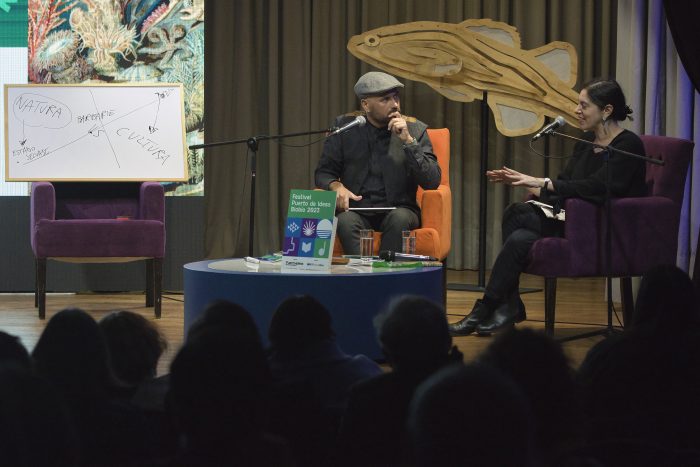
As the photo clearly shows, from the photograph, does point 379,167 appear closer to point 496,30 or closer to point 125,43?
point 496,30

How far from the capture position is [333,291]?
11.0ft

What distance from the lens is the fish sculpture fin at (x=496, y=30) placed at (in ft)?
20.2

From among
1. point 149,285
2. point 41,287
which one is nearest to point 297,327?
point 41,287

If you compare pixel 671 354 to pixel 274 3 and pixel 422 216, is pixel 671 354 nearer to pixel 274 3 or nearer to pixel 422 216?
pixel 422 216

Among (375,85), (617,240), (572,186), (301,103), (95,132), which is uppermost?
(301,103)

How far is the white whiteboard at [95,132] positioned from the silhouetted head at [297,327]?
368cm

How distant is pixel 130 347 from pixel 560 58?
488cm

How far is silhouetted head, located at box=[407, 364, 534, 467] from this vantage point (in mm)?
1192

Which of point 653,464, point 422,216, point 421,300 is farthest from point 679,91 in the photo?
point 653,464

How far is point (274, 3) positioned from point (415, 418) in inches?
234

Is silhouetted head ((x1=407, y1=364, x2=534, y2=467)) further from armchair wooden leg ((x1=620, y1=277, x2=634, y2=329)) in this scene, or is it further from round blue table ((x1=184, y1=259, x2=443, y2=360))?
armchair wooden leg ((x1=620, y1=277, x2=634, y2=329))

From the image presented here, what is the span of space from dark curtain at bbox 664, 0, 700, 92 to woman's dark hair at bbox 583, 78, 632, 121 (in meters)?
0.49

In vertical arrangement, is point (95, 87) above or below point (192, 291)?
above

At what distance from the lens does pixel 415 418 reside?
124 centimetres
